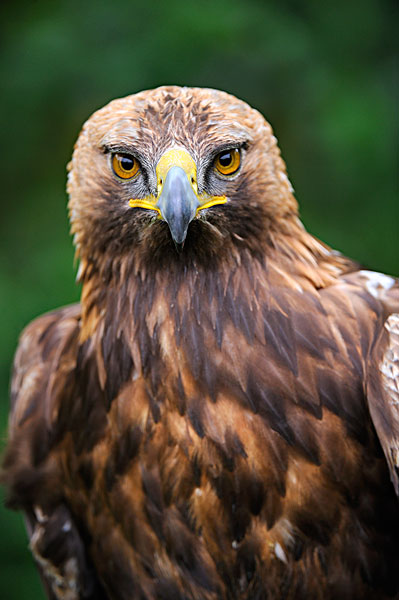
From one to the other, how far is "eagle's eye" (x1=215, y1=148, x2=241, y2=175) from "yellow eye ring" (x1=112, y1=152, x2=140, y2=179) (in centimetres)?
23

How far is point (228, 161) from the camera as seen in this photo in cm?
229

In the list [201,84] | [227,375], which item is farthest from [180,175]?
[201,84]

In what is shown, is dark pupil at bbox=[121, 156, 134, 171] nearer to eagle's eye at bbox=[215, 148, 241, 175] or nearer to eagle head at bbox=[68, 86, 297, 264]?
eagle head at bbox=[68, 86, 297, 264]

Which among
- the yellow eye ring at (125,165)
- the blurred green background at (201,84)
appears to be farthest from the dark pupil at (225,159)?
the blurred green background at (201,84)

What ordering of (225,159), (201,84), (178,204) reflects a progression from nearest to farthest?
(178,204), (225,159), (201,84)

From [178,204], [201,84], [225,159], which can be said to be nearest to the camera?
[178,204]

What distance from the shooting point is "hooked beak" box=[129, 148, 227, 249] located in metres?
2.08

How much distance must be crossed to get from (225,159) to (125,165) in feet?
0.93

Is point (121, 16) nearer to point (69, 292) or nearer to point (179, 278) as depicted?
point (69, 292)

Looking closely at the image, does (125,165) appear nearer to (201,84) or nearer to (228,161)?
(228,161)

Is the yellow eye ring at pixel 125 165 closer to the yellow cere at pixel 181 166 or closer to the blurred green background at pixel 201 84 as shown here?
the yellow cere at pixel 181 166

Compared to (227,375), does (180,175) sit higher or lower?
higher

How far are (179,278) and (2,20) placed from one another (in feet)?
A: 9.91

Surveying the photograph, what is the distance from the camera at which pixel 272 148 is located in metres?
2.45
